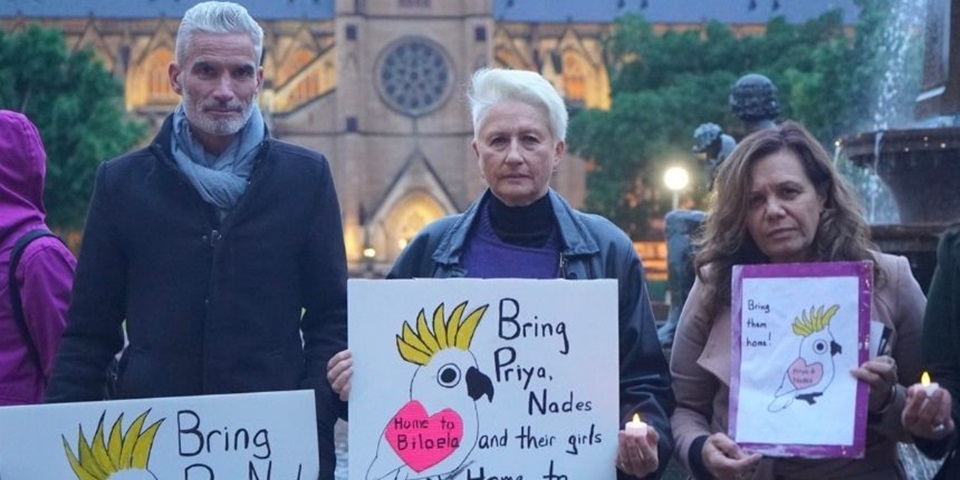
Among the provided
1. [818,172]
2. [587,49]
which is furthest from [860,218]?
[587,49]

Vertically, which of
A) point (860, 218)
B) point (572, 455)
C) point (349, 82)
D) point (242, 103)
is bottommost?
point (572, 455)

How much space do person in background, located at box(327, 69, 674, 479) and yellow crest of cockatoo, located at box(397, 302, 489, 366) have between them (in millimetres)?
170

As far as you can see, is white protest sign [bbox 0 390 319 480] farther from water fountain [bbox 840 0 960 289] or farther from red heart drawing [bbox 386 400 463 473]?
water fountain [bbox 840 0 960 289]

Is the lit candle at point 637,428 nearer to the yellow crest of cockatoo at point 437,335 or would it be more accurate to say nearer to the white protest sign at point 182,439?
the yellow crest of cockatoo at point 437,335

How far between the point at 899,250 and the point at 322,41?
62112mm

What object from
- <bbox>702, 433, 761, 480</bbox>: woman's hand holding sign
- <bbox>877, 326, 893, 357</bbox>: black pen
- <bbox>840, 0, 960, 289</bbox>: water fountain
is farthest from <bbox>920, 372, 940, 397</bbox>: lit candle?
<bbox>840, 0, 960, 289</bbox>: water fountain

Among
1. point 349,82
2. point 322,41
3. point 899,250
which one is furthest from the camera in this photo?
point 322,41

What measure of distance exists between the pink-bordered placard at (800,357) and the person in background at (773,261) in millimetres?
77

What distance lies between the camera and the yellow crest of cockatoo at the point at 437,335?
373cm

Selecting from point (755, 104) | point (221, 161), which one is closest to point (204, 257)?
point (221, 161)

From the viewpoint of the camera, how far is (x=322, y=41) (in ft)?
225

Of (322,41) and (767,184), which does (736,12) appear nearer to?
(322,41)

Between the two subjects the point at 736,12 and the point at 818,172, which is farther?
the point at 736,12

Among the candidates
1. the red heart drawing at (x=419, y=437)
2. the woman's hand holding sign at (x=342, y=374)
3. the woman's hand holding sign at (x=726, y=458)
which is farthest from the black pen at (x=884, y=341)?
the woman's hand holding sign at (x=342, y=374)
